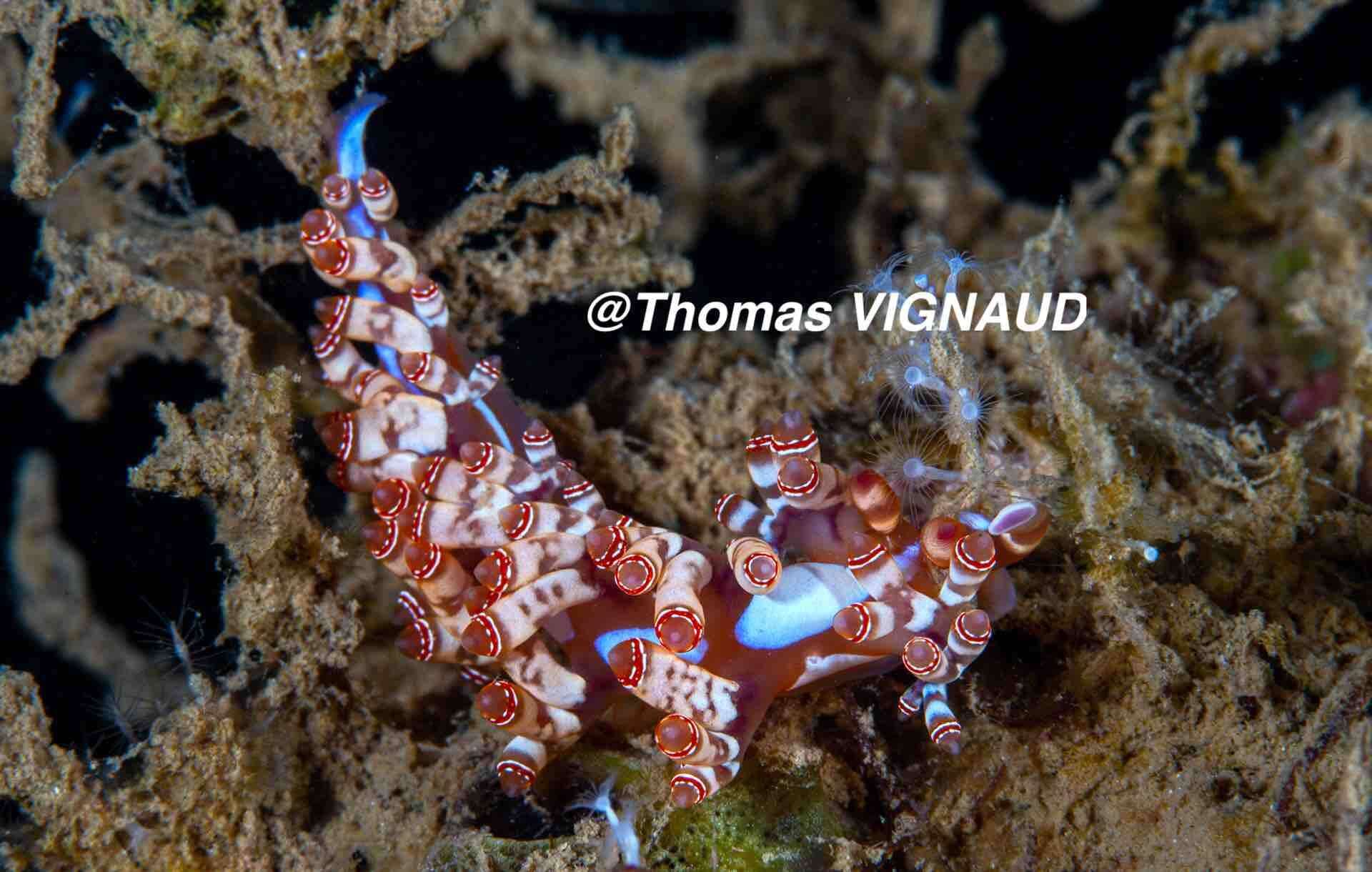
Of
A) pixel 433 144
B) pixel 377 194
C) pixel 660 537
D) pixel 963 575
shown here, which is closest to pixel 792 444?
pixel 660 537

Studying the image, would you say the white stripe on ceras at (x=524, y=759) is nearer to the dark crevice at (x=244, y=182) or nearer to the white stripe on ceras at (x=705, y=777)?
Result: the white stripe on ceras at (x=705, y=777)

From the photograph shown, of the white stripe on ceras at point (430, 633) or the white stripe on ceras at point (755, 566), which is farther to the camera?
the white stripe on ceras at point (430, 633)

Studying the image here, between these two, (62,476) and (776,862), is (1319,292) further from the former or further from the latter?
(62,476)

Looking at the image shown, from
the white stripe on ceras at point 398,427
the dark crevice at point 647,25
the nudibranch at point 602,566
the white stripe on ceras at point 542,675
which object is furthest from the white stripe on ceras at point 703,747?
the dark crevice at point 647,25

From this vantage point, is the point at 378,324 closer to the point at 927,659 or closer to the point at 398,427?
the point at 398,427

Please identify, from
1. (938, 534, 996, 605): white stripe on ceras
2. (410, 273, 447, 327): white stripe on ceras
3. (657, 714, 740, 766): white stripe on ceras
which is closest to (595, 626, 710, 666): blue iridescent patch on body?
(657, 714, 740, 766): white stripe on ceras

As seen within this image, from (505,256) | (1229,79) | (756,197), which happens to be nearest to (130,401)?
(505,256)
